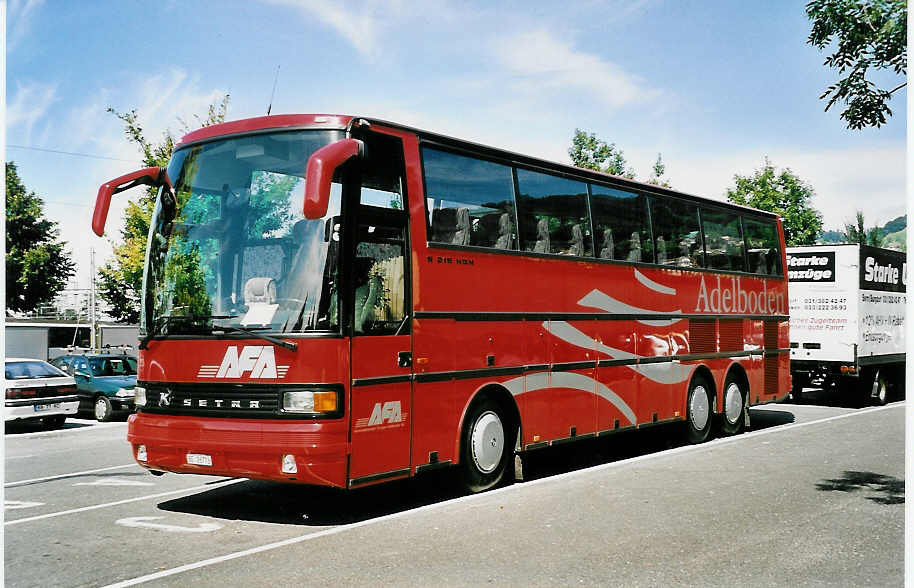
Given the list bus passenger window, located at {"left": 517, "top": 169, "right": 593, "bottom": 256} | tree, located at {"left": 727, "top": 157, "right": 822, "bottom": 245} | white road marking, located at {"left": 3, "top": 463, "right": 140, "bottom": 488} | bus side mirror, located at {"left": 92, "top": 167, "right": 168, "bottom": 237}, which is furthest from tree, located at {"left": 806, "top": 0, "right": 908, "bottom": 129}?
tree, located at {"left": 727, "top": 157, "right": 822, "bottom": 245}

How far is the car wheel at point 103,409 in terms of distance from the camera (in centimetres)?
2123

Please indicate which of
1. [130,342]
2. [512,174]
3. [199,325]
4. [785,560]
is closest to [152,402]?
[199,325]

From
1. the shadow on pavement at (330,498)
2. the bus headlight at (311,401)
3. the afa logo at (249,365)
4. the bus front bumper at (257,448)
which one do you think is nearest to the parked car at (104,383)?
the shadow on pavement at (330,498)

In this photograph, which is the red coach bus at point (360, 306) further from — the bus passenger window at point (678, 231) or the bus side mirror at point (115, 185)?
the bus passenger window at point (678, 231)

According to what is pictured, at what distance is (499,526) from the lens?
805 centimetres

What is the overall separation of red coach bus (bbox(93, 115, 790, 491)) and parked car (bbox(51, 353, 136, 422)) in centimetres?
1275

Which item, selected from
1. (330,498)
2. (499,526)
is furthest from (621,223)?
(499,526)

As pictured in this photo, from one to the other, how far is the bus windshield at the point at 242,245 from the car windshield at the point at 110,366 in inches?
563

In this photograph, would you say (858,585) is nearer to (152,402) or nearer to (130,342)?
(152,402)

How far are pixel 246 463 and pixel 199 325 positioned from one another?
53.0 inches

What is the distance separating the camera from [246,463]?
26.2ft

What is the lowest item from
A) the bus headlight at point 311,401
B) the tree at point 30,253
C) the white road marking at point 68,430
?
the white road marking at point 68,430

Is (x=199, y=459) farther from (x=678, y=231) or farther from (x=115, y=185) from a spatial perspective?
(x=678, y=231)

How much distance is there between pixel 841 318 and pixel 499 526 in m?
14.7
